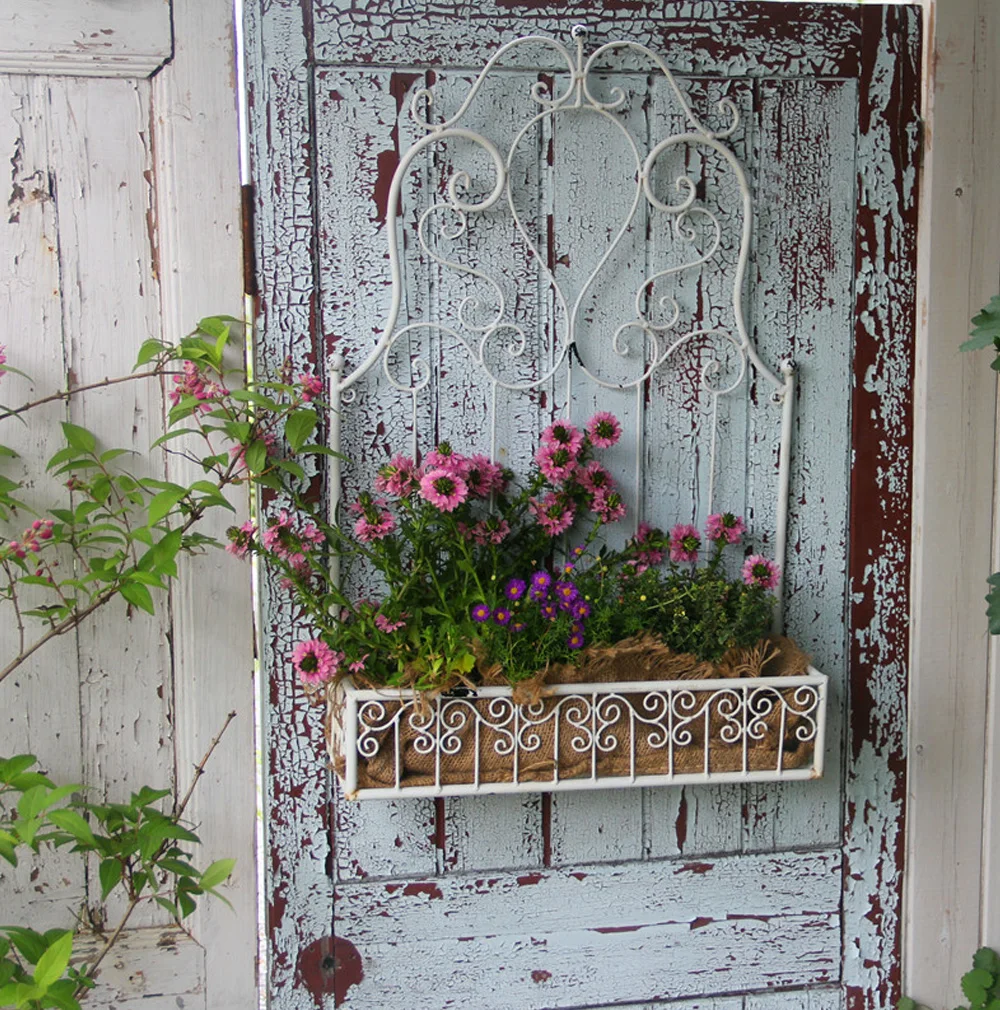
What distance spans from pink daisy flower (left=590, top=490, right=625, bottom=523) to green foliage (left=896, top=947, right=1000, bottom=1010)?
3.17 feet

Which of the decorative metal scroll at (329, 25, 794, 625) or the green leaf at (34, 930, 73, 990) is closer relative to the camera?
the green leaf at (34, 930, 73, 990)

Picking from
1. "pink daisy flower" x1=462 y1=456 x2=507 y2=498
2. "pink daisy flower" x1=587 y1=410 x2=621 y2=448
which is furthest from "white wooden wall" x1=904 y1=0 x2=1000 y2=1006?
"pink daisy flower" x1=462 y1=456 x2=507 y2=498

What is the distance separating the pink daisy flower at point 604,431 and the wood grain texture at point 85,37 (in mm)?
792

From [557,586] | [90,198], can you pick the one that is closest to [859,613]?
[557,586]

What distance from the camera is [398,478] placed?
152 centimetres

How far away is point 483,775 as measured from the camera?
1.47 meters

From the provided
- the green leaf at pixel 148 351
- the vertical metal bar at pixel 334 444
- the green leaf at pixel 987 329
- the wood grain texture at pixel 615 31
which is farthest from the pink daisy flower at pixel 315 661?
the green leaf at pixel 987 329

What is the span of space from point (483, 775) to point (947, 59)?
126 cm

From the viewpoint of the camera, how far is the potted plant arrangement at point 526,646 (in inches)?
57.0

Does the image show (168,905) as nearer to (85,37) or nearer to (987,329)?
(85,37)

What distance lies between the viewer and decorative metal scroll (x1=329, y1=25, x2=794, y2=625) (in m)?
1.57

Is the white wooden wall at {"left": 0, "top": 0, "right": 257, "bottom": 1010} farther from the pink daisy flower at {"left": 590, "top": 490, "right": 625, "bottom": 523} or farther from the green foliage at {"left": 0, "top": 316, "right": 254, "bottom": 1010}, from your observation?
the pink daisy flower at {"left": 590, "top": 490, "right": 625, "bottom": 523}

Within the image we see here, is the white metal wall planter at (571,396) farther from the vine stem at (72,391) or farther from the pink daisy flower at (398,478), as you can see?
the vine stem at (72,391)

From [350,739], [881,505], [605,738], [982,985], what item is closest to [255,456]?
[350,739]
